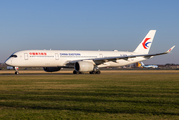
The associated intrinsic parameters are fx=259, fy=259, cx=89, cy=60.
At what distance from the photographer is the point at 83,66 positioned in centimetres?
3991

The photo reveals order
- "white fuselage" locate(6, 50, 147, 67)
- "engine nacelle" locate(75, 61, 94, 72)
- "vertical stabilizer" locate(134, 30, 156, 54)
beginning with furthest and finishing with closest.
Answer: "vertical stabilizer" locate(134, 30, 156, 54) < "white fuselage" locate(6, 50, 147, 67) < "engine nacelle" locate(75, 61, 94, 72)

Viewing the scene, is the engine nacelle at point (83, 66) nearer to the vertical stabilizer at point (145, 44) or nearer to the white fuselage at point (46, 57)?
the white fuselage at point (46, 57)

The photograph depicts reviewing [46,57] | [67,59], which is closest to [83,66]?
[67,59]

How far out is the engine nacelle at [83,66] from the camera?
3981cm

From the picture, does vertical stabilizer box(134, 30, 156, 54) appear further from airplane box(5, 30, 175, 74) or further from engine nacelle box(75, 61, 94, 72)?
engine nacelle box(75, 61, 94, 72)

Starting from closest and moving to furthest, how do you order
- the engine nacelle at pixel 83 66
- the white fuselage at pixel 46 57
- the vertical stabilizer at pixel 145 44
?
the engine nacelle at pixel 83 66 → the white fuselage at pixel 46 57 → the vertical stabilizer at pixel 145 44

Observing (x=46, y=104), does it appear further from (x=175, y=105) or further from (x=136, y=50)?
(x=136, y=50)

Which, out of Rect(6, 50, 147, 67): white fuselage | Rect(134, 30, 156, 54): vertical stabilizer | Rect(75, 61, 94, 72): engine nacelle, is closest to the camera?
Rect(75, 61, 94, 72): engine nacelle

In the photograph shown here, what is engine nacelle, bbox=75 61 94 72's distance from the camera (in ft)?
131

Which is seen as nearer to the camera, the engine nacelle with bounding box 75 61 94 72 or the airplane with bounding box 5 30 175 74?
the engine nacelle with bounding box 75 61 94 72

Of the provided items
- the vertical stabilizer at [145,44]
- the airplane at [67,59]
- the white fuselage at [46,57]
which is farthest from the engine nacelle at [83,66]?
the vertical stabilizer at [145,44]

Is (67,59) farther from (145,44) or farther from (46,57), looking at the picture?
(145,44)

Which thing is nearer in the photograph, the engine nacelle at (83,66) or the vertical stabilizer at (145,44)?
the engine nacelle at (83,66)

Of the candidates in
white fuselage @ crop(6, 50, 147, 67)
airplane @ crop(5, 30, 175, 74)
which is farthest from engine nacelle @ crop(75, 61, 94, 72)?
white fuselage @ crop(6, 50, 147, 67)
